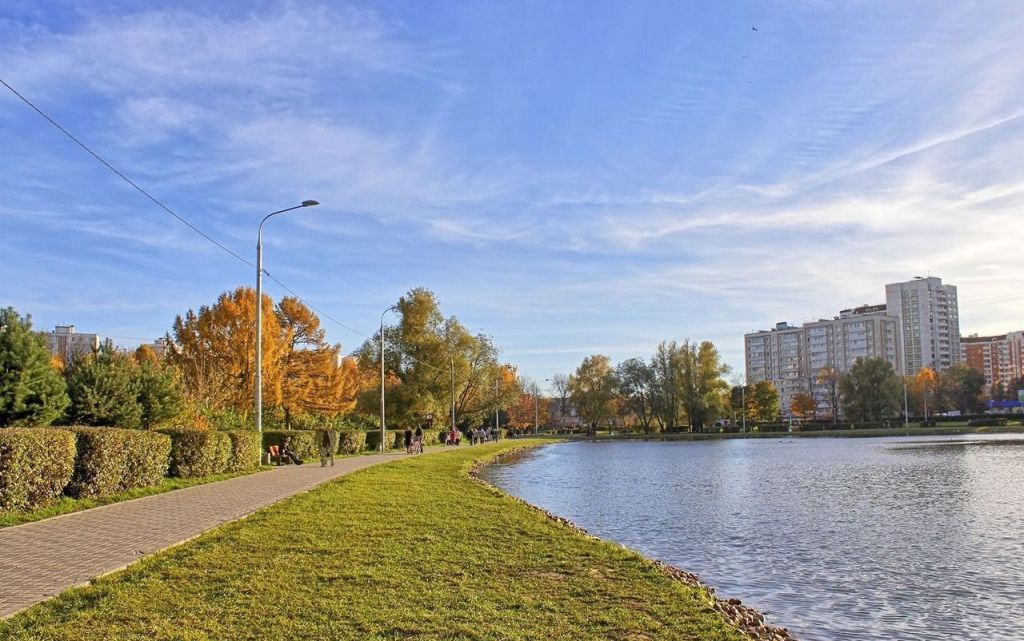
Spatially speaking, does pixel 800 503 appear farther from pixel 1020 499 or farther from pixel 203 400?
pixel 203 400

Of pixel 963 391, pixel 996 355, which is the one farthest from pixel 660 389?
pixel 996 355

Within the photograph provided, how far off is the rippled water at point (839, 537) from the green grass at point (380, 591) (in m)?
2.00

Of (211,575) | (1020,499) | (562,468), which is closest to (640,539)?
(211,575)

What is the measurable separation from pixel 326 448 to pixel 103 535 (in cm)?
1862

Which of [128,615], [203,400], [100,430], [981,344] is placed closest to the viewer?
[128,615]

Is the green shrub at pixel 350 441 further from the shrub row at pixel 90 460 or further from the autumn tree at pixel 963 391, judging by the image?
the autumn tree at pixel 963 391

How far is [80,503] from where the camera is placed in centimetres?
1405

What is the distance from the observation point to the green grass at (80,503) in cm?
1208

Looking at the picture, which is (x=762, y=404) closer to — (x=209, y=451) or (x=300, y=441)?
(x=300, y=441)

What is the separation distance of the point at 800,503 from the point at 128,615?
17.9 metres

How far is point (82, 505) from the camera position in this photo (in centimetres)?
1400

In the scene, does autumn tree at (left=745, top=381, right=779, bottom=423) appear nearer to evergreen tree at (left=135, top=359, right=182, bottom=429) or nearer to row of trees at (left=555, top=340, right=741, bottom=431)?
row of trees at (left=555, top=340, right=741, bottom=431)

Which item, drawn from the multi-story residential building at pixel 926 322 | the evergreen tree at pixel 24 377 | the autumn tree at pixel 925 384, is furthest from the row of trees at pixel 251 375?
the multi-story residential building at pixel 926 322

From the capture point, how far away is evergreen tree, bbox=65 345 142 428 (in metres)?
20.4
